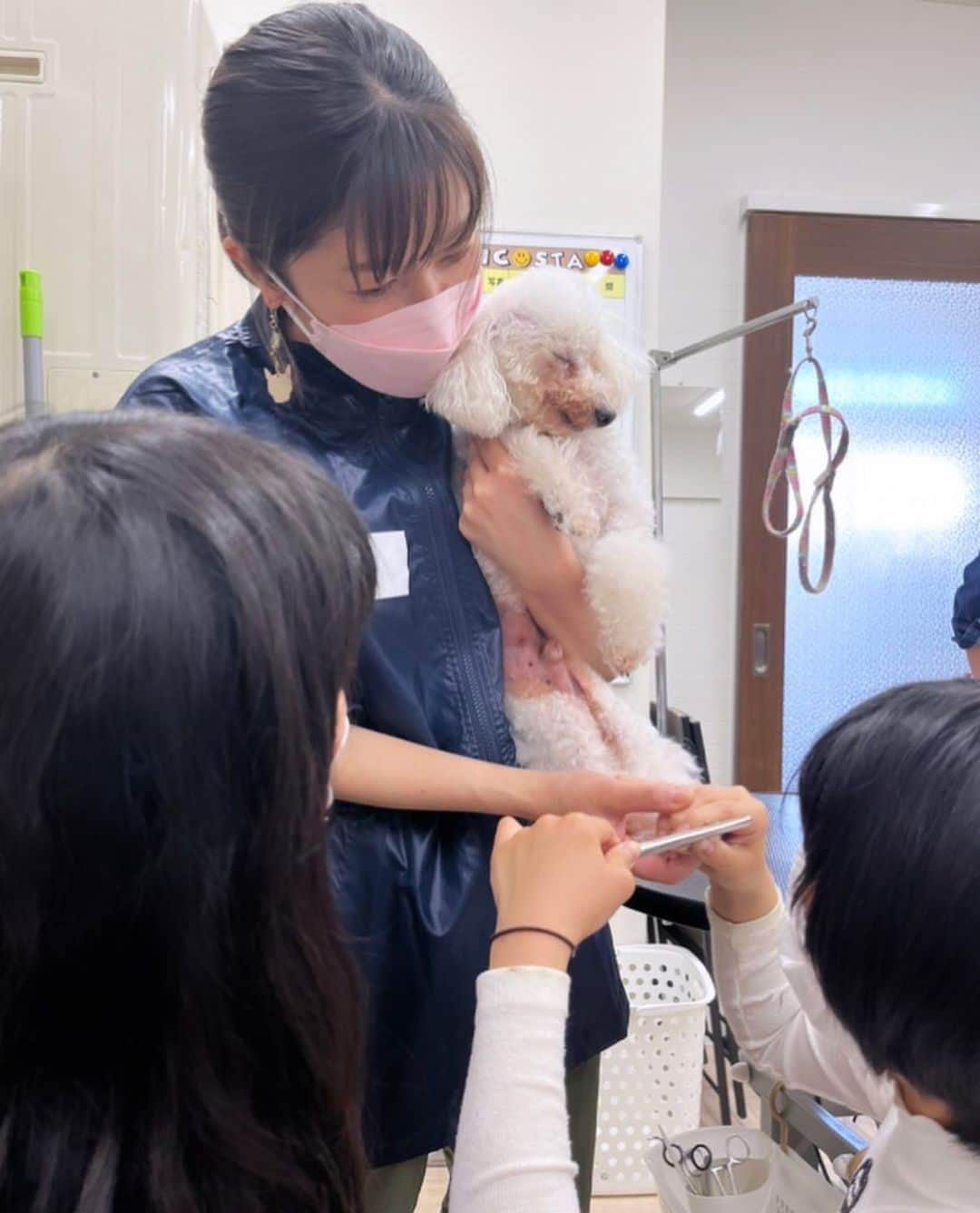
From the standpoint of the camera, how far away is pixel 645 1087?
5.88ft

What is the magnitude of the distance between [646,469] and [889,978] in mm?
1687

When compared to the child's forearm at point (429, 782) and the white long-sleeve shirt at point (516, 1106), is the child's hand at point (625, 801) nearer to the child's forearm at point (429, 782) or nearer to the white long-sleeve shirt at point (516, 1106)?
the child's forearm at point (429, 782)

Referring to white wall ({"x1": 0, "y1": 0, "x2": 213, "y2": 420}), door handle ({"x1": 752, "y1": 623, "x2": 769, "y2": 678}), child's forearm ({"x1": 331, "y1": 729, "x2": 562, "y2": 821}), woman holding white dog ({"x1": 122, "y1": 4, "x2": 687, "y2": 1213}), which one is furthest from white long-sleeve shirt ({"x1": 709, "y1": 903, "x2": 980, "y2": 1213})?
door handle ({"x1": 752, "y1": 623, "x2": 769, "y2": 678})

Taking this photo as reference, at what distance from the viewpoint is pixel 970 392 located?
2883mm

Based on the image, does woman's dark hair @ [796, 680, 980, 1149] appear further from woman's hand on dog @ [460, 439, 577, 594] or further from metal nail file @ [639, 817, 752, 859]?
woman's hand on dog @ [460, 439, 577, 594]

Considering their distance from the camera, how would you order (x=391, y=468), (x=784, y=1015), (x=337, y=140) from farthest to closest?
(x=784, y=1015) < (x=391, y=468) < (x=337, y=140)

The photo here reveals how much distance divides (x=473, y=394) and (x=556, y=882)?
42cm

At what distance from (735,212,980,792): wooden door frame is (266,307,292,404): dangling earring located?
2096mm

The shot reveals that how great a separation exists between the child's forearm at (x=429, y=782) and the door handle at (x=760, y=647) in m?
2.10

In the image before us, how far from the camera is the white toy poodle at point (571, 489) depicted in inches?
36.4

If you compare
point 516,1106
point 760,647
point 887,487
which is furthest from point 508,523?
point 887,487

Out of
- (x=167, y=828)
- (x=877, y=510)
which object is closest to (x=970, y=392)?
(x=877, y=510)

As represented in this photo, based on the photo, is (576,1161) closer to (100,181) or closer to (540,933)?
(540,933)

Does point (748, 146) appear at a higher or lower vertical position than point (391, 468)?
higher
